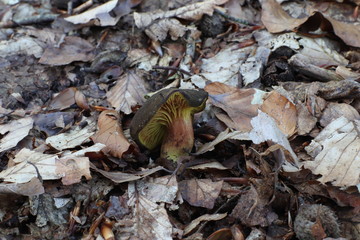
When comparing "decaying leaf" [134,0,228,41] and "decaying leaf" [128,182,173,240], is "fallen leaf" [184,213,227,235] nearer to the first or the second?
"decaying leaf" [128,182,173,240]

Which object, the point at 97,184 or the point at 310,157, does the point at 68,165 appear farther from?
the point at 310,157

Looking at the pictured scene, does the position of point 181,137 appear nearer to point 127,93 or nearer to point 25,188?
point 127,93

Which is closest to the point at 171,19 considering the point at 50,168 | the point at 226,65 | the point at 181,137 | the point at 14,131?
the point at 226,65

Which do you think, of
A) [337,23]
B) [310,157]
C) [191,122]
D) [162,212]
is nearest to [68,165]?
[162,212]

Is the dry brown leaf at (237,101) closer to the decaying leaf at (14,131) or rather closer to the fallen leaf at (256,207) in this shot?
the fallen leaf at (256,207)

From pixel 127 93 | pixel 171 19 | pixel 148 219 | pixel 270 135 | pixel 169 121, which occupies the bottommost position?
pixel 148 219

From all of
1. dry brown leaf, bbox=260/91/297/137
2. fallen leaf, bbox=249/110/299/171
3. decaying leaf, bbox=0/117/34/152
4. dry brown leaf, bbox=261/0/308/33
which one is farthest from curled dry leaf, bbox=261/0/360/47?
decaying leaf, bbox=0/117/34/152
